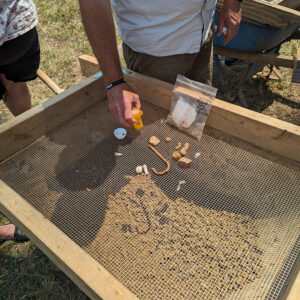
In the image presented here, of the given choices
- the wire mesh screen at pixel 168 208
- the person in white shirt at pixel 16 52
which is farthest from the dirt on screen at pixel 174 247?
the person in white shirt at pixel 16 52

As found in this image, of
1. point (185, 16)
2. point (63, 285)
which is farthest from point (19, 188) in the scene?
point (185, 16)

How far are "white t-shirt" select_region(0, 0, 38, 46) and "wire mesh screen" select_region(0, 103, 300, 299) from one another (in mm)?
501

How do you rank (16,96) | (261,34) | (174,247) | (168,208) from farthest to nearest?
(261,34)
(16,96)
(168,208)
(174,247)

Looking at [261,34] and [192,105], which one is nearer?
[192,105]

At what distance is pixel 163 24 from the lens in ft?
3.85

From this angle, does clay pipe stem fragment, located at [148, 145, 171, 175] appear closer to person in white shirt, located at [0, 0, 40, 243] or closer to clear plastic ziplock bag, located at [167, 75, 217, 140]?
clear plastic ziplock bag, located at [167, 75, 217, 140]

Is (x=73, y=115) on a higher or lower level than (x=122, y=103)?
lower

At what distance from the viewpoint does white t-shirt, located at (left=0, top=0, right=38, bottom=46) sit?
44.9 inches

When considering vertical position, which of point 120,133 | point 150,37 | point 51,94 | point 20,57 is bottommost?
point 51,94

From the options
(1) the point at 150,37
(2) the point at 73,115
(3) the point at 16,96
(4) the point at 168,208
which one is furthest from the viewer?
(3) the point at 16,96

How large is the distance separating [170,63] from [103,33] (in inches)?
17.2

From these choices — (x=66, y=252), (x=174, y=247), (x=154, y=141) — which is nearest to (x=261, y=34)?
(x=154, y=141)

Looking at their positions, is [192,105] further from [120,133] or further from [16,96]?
[16,96]

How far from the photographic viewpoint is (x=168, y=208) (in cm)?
99
